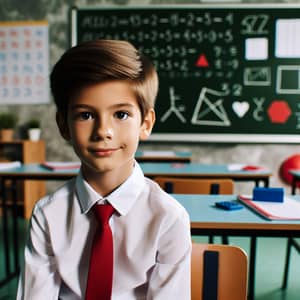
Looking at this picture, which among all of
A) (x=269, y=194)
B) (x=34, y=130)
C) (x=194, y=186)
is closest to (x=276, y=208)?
(x=269, y=194)

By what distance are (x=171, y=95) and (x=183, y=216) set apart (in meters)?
3.41

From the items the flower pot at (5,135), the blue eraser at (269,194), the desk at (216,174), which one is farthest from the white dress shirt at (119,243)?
Answer: the flower pot at (5,135)

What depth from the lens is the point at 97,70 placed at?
2.38 ft


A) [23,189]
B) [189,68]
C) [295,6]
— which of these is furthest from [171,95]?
[23,189]

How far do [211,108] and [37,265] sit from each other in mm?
3509

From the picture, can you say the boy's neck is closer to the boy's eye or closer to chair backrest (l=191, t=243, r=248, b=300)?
the boy's eye

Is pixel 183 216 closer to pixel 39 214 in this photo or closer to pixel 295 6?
pixel 39 214

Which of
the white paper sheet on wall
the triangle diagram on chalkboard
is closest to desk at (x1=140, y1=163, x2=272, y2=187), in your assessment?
the triangle diagram on chalkboard

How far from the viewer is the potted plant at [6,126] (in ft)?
13.6

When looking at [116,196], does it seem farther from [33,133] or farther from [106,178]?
[33,133]

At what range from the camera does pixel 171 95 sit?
163 inches

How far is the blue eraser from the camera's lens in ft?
5.00

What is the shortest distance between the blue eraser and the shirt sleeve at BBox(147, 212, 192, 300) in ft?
2.70

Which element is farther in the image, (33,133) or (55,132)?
(55,132)
